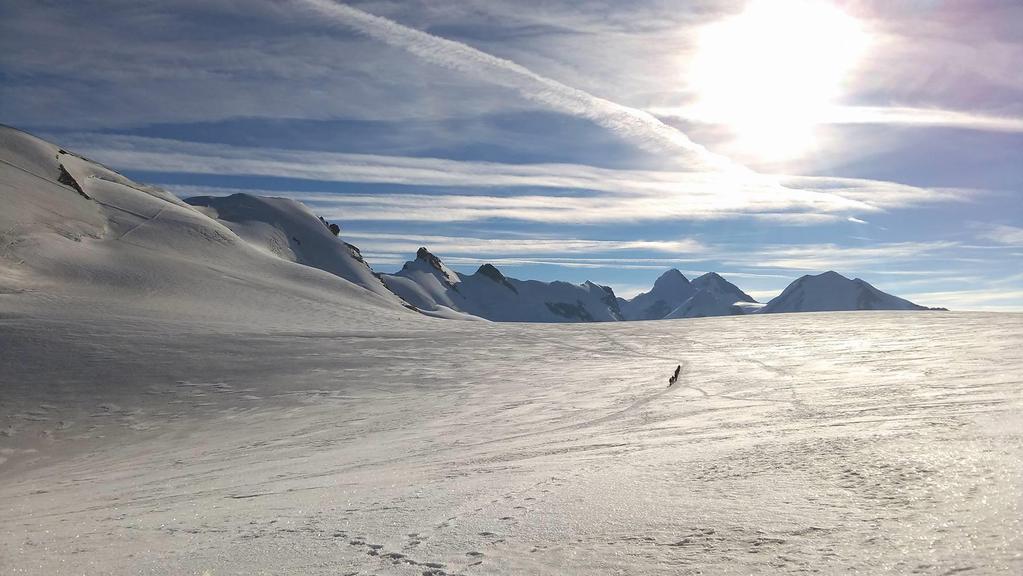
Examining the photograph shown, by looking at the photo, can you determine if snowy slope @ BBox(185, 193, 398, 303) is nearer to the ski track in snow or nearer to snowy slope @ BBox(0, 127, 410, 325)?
snowy slope @ BBox(0, 127, 410, 325)

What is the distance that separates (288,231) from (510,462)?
119619 millimetres

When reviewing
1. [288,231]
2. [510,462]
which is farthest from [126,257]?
[288,231]

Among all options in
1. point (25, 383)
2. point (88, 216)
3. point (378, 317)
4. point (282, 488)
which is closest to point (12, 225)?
point (88, 216)

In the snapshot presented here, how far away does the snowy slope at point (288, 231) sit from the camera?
10981 centimetres

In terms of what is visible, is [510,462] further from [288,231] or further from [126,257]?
[288,231]

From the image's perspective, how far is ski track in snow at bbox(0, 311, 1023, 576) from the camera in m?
4.55

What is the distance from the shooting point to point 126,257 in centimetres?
4734

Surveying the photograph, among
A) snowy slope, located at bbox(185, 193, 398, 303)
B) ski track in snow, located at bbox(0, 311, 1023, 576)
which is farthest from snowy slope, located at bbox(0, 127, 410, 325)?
snowy slope, located at bbox(185, 193, 398, 303)

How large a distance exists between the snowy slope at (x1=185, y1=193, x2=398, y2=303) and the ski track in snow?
8855 cm

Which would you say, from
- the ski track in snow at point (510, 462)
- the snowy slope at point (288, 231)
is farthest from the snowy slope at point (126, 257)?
the snowy slope at point (288, 231)

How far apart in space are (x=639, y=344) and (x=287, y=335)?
17.8 meters

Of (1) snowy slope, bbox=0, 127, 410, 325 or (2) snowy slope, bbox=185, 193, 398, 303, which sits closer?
(1) snowy slope, bbox=0, 127, 410, 325

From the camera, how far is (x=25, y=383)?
1861 cm

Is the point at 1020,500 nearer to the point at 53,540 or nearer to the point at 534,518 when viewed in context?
the point at 534,518
